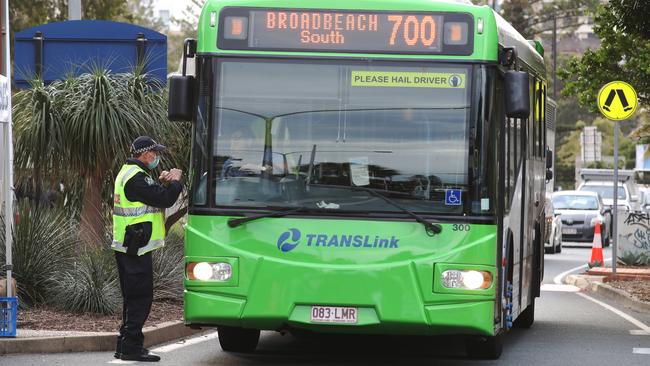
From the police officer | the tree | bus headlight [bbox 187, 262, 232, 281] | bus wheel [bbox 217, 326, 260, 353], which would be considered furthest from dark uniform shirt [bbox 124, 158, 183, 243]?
the tree

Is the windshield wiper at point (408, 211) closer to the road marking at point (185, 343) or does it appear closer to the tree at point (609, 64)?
the road marking at point (185, 343)

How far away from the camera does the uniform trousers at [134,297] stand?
10.8m

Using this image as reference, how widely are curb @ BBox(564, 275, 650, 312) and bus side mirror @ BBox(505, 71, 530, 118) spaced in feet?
25.5

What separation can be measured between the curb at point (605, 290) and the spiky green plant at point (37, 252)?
720cm

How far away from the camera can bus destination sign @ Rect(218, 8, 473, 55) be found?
10.1 m

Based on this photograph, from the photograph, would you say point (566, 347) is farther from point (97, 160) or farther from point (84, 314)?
point (97, 160)

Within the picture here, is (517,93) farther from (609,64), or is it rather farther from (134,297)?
(609,64)

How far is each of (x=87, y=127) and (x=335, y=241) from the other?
6.23m

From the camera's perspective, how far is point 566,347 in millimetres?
12695

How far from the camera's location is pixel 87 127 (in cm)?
1555

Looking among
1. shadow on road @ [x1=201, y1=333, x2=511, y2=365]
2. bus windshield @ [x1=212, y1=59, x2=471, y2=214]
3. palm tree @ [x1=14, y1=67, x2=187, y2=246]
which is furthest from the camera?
palm tree @ [x1=14, y1=67, x2=187, y2=246]

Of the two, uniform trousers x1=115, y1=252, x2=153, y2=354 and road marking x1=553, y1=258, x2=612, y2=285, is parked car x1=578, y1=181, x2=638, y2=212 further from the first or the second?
uniform trousers x1=115, y1=252, x2=153, y2=354

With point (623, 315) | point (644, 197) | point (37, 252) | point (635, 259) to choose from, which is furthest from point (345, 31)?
point (644, 197)

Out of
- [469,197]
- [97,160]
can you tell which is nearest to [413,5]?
[469,197]
